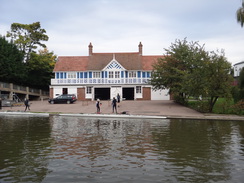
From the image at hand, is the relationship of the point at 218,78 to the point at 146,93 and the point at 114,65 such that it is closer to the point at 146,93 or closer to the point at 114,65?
the point at 146,93

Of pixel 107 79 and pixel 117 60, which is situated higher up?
pixel 117 60

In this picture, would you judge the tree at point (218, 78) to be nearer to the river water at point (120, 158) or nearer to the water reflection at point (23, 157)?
the river water at point (120, 158)

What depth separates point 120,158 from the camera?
9695 millimetres

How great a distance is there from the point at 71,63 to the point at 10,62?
36.4 feet

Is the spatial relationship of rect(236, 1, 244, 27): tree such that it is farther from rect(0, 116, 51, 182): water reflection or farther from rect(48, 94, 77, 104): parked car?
rect(48, 94, 77, 104): parked car

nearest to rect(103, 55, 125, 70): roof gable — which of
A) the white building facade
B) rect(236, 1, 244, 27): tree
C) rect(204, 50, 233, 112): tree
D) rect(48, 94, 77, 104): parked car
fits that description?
the white building facade

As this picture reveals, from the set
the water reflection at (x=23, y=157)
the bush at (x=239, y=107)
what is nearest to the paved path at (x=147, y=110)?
the bush at (x=239, y=107)

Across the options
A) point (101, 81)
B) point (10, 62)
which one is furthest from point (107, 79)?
point (10, 62)

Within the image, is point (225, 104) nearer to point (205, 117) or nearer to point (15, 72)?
point (205, 117)

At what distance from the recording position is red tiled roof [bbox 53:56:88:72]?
5209 centimetres

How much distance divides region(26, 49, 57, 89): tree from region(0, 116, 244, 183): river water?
140 feet

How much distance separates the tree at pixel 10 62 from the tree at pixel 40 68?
3901 millimetres

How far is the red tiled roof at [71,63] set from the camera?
52.1 m

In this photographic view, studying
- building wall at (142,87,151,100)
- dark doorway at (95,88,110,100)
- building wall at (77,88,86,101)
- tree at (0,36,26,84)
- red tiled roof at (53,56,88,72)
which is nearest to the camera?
tree at (0,36,26,84)
